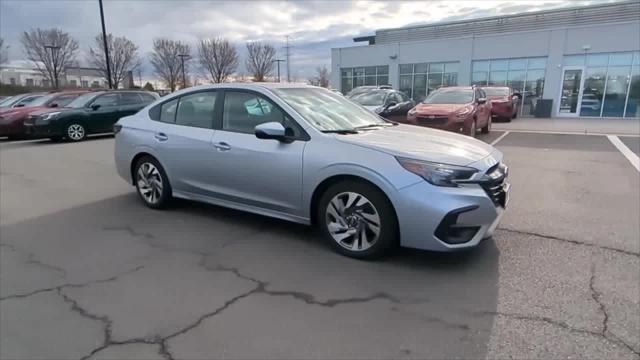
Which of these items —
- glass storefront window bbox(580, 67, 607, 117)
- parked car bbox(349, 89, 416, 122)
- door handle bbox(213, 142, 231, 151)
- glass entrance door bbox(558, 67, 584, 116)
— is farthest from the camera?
glass entrance door bbox(558, 67, 584, 116)

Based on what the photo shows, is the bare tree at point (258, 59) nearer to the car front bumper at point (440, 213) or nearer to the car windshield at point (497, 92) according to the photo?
the car windshield at point (497, 92)

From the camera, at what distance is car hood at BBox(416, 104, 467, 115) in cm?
1113

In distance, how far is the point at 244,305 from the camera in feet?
9.73

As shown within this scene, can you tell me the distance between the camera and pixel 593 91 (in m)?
22.7

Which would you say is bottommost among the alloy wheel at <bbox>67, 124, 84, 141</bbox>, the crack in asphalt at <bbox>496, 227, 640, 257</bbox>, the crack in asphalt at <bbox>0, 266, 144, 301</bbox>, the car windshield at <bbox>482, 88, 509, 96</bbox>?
the crack in asphalt at <bbox>0, 266, 144, 301</bbox>

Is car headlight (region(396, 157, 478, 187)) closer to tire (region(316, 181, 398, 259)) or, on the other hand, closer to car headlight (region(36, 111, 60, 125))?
tire (region(316, 181, 398, 259))

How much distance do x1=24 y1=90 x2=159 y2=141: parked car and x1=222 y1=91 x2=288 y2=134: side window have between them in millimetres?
10948

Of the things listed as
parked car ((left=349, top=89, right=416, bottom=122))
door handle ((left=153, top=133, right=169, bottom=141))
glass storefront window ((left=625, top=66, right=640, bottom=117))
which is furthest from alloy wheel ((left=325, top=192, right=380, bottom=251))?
glass storefront window ((left=625, top=66, right=640, bottom=117))

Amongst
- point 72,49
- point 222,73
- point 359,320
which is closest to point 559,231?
point 359,320

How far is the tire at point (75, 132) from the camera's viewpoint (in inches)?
511

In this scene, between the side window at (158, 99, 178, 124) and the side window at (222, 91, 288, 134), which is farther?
the side window at (158, 99, 178, 124)

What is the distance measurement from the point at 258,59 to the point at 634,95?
40.8 meters

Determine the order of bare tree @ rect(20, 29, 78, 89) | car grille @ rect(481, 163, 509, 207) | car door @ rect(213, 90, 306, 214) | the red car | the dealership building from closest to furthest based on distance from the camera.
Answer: car grille @ rect(481, 163, 509, 207) < car door @ rect(213, 90, 306, 214) < the red car < the dealership building < bare tree @ rect(20, 29, 78, 89)

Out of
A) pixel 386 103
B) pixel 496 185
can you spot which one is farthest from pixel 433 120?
pixel 496 185
